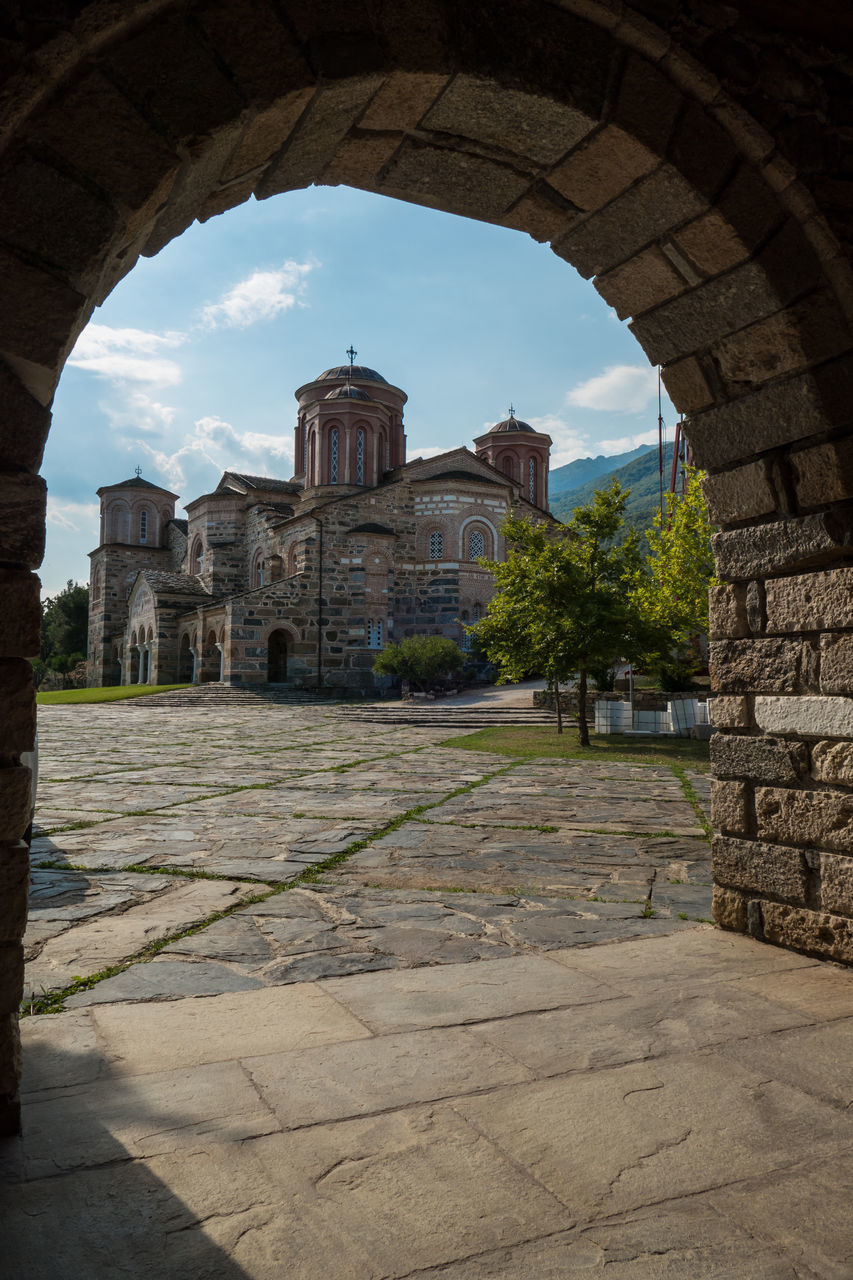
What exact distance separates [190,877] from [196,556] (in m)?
38.4

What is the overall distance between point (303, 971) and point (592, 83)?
11.4 feet

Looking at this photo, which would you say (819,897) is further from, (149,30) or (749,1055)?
(149,30)

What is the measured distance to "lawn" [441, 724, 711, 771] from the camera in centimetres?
1234

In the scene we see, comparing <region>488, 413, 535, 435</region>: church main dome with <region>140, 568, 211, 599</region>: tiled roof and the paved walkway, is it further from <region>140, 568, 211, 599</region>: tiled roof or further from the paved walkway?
the paved walkway

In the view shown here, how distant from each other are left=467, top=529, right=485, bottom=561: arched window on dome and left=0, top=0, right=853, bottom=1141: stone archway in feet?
96.7

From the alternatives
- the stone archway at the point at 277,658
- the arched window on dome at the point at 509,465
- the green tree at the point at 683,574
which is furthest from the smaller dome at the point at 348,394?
the green tree at the point at 683,574

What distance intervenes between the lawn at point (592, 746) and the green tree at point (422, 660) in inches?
391

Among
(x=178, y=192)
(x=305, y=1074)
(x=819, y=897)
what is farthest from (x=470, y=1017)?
(x=178, y=192)

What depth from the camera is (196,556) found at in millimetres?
41531

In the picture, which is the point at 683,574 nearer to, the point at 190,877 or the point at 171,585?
the point at 190,877

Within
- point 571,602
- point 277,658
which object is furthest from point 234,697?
point 571,602

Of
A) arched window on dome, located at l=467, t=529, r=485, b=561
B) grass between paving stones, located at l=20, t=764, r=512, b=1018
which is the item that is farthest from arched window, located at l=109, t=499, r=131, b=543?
grass between paving stones, located at l=20, t=764, r=512, b=1018

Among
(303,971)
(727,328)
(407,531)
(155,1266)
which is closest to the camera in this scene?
(155,1266)

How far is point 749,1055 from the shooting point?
2521mm
